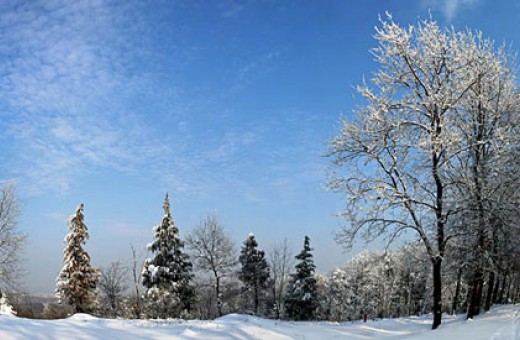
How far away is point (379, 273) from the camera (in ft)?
223

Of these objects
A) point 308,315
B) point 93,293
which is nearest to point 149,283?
point 93,293

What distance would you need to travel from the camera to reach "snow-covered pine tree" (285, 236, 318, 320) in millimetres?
43312

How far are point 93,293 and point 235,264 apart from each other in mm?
12631

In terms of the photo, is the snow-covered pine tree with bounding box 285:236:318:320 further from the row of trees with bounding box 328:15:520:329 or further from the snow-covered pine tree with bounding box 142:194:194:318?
the row of trees with bounding box 328:15:520:329

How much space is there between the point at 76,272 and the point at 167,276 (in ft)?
25.6

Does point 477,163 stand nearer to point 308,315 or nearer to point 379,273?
point 308,315

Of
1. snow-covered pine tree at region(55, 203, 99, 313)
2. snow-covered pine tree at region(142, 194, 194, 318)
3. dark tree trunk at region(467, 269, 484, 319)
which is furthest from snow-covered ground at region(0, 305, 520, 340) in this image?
snow-covered pine tree at region(55, 203, 99, 313)

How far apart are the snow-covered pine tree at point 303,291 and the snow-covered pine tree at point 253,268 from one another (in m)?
3.98

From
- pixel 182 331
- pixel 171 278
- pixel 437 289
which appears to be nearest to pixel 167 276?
pixel 171 278

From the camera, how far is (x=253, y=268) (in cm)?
4738

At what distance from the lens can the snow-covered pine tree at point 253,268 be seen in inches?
1850

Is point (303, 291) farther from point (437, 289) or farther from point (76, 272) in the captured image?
point (437, 289)

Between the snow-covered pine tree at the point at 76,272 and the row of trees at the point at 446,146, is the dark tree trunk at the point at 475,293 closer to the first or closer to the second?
the row of trees at the point at 446,146


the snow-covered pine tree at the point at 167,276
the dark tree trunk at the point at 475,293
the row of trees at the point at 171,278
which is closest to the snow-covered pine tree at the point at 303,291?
the row of trees at the point at 171,278
